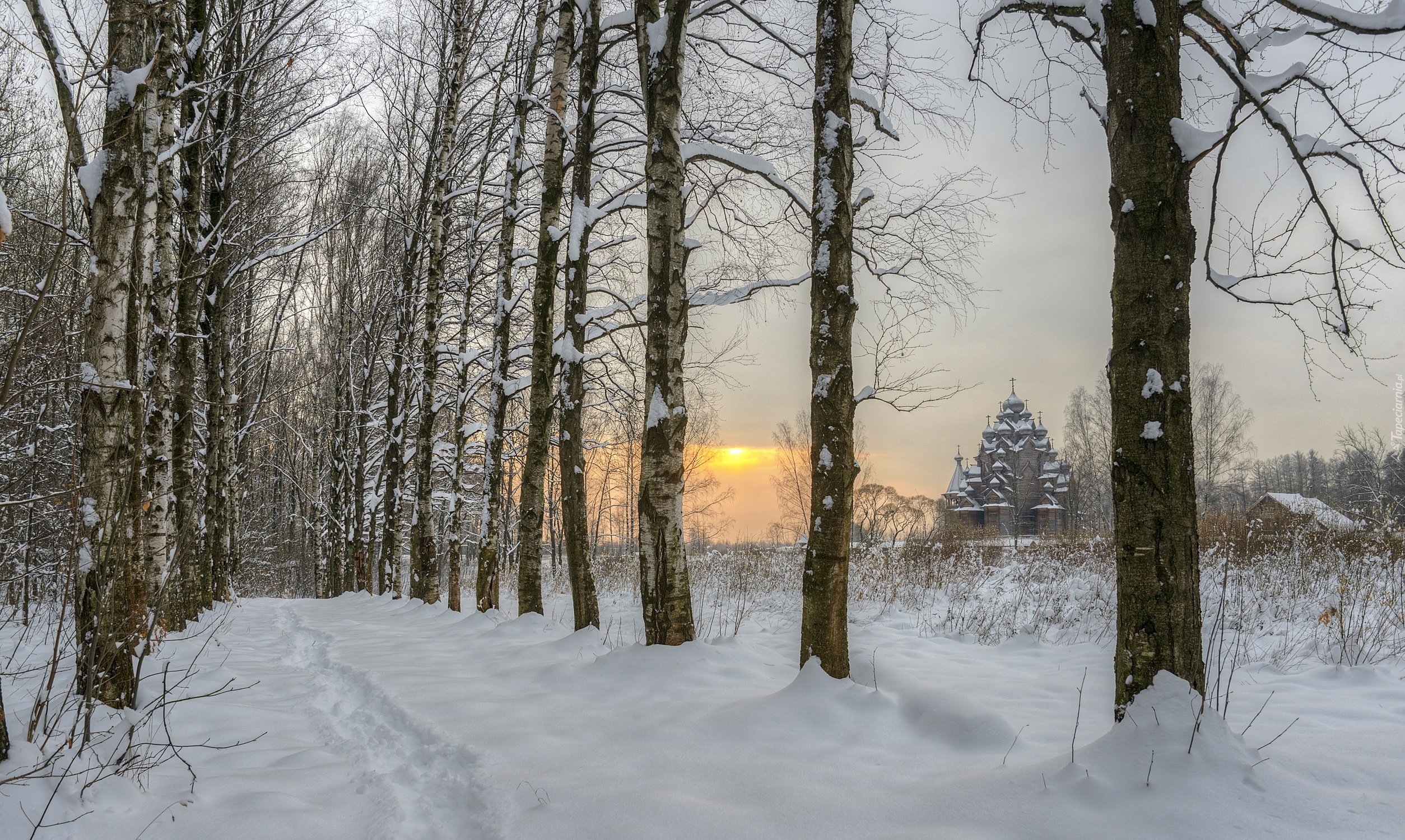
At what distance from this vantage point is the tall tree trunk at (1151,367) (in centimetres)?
260

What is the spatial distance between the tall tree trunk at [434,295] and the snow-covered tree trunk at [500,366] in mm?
1644

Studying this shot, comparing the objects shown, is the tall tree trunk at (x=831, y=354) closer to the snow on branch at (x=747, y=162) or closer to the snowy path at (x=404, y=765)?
the snow on branch at (x=747, y=162)

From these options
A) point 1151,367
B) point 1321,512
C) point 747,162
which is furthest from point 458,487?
point 1321,512

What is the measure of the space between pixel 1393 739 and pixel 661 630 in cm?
386

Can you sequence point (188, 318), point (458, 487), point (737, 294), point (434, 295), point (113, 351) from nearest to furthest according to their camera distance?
point (113, 351)
point (737, 294)
point (188, 318)
point (458, 487)
point (434, 295)

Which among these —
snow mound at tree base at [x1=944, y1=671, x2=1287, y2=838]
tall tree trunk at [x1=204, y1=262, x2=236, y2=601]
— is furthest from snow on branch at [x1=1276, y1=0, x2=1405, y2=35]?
tall tree trunk at [x1=204, y1=262, x2=236, y2=601]

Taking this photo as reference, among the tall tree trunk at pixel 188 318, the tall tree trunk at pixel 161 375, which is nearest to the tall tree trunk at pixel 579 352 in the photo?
the tall tree trunk at pixel 161 375

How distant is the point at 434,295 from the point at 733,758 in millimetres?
9735

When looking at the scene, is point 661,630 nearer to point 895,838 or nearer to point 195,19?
point 895,838

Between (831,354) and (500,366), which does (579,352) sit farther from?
(831,354)

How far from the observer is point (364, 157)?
16.0 meters

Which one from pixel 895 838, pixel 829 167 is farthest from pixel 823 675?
pixel 829 167

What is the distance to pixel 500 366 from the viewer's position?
920 cm

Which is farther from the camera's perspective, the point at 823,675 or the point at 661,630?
the point at 661,630
